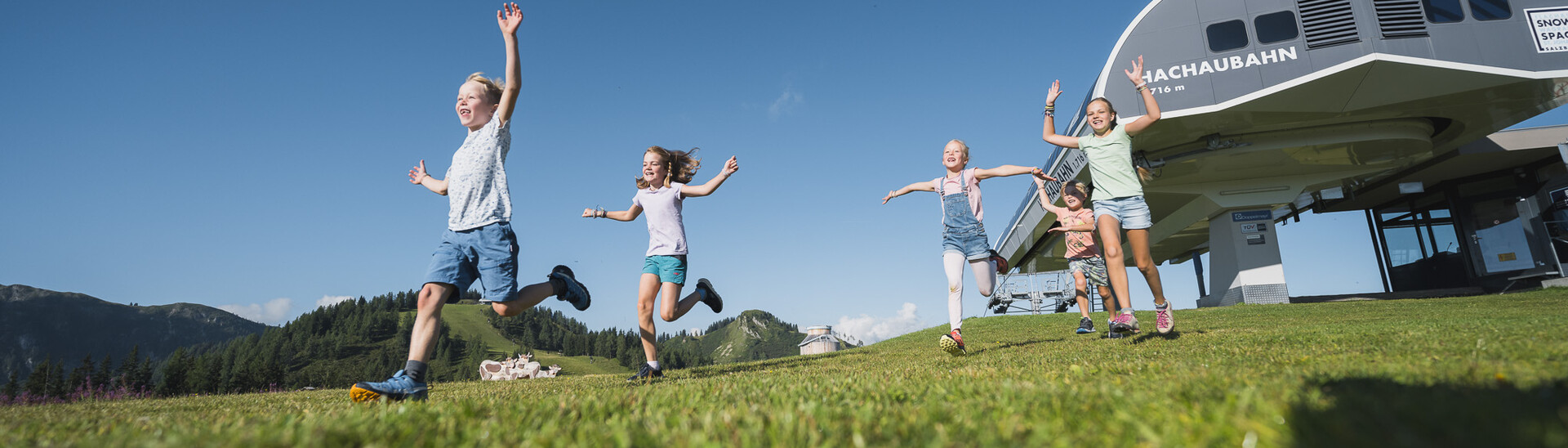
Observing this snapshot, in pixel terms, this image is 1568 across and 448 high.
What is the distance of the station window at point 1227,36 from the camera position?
18688 mm

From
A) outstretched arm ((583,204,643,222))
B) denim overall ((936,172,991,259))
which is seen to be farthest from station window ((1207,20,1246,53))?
outstretched arm ((583,204,643,222))

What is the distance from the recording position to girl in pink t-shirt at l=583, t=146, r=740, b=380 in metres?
6.33

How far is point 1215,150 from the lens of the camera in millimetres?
20969

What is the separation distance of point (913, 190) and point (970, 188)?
0.70 metres

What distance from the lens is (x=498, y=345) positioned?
177m

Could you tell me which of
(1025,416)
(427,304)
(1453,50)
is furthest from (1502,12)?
(427,304)

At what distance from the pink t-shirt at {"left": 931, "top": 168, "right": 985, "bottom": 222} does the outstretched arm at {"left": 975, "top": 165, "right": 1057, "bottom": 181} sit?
72mm

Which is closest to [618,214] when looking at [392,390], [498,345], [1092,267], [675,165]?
[675,165]

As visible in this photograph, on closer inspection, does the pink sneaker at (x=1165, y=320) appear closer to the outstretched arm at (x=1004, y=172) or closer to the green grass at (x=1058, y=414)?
the outstretched arm at (x=1004, y=172)

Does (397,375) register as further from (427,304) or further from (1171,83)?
(1171,83)

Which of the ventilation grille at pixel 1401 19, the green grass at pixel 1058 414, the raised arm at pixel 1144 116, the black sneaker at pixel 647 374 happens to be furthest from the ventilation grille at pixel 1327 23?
the black sneaker at pixel 647 374

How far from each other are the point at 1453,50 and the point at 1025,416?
75.0 ft

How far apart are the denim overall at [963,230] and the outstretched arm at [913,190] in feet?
1.18

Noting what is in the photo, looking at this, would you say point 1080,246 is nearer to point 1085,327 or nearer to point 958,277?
point 1085,327
